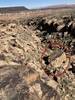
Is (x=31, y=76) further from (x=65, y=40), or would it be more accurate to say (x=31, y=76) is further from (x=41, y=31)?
(x=41, y=31)

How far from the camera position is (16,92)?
1380cm

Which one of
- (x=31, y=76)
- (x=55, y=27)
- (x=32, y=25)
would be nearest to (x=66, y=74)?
(x=31, y=76)

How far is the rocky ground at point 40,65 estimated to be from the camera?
14454 mm

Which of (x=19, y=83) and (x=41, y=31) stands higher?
(x=19, y=83)

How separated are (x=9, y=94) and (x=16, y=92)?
0.40m

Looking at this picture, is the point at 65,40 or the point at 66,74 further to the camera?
the point at 65,40

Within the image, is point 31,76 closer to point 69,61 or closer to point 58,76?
point 58,76

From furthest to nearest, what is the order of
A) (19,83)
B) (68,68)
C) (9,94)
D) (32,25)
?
(32,25) → (68,68) → (19,83) → (9,94)

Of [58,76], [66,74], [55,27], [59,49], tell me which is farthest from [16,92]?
[55,27]

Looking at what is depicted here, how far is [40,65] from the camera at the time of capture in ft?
73.1

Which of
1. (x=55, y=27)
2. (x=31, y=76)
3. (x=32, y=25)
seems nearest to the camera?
(x=31, y=76)

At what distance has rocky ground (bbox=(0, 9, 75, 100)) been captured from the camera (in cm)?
1445

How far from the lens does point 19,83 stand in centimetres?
1455

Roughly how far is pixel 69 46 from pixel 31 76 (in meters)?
13.5
